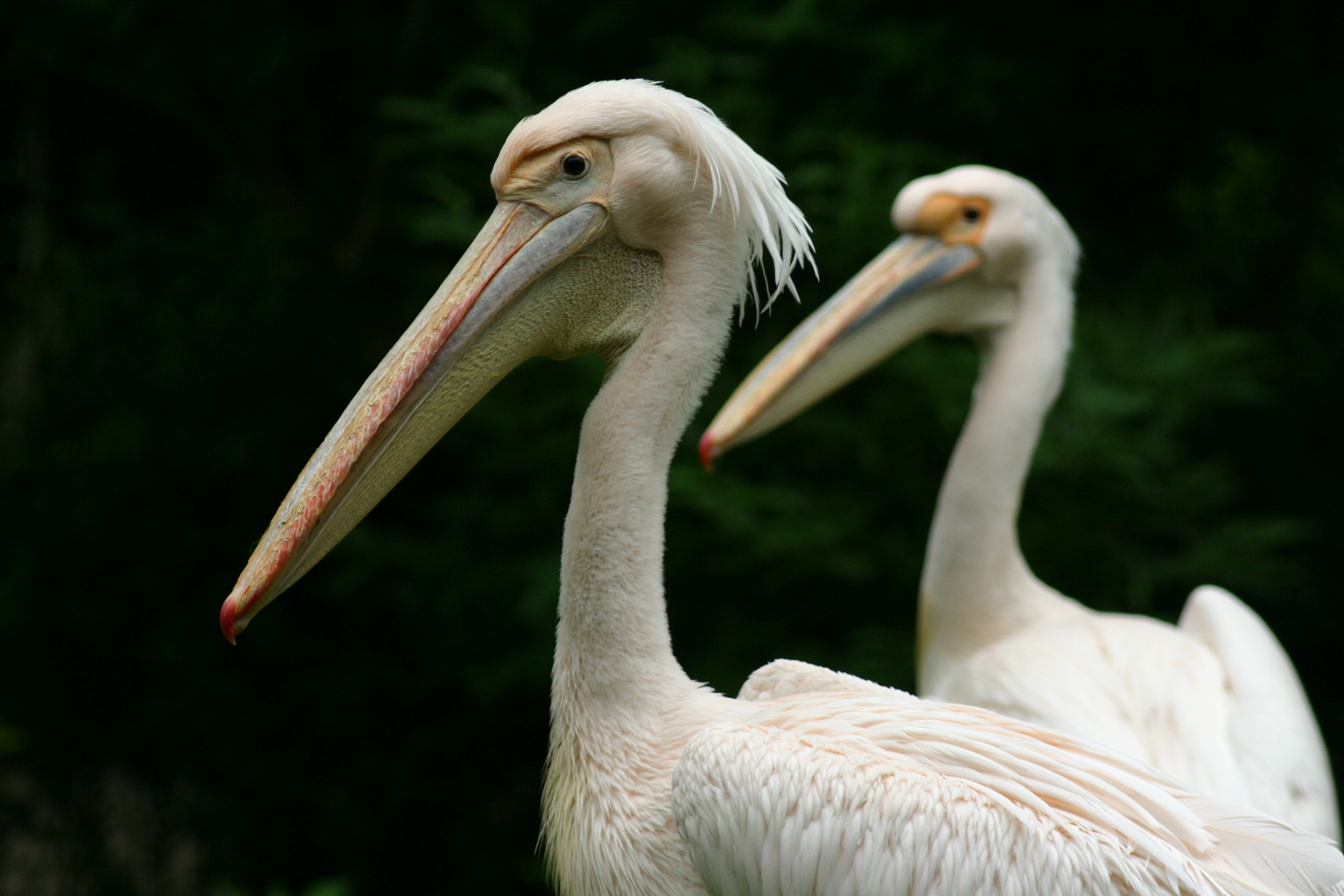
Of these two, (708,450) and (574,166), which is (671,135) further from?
(708,450)

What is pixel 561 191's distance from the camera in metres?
1.67

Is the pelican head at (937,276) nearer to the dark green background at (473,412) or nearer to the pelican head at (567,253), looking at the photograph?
the dark green background at (473,412)

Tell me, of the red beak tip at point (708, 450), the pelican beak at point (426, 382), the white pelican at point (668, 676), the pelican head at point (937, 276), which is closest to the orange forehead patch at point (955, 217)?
the pelican head at point (937, 276)

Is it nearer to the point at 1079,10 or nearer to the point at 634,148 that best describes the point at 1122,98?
the point at 1079,10

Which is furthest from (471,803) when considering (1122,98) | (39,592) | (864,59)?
(1122,98)

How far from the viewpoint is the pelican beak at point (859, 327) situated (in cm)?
278

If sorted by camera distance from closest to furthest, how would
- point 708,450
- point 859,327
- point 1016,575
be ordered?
1. point 708,450
2. point 1016,575
3. point 859,327

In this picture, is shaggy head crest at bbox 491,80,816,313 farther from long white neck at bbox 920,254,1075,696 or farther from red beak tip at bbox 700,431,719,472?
long white neck at bbox 920,254,1075,696

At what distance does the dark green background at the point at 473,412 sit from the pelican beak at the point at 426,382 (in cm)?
180

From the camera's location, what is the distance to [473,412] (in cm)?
370

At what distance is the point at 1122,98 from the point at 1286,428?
1.40 meters

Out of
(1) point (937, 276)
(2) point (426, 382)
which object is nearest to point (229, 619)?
(2) point (426, 382)

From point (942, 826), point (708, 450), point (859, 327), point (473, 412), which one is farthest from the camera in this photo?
point (473, 412)

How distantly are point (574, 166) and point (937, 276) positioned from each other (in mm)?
1449
